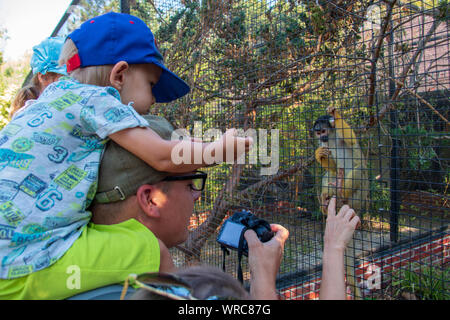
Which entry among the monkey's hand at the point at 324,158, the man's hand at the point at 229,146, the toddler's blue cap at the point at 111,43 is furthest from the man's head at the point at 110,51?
the monkey's hand at the point at 324,158

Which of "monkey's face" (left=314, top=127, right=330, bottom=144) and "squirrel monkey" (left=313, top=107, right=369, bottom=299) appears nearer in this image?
"squirrel monkey" (left=313, top=107, right=369, bottom=299)

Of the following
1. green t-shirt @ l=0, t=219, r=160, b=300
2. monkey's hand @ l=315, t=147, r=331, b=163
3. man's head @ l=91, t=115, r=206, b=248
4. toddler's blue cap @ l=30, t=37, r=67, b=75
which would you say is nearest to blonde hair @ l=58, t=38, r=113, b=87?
man's head @ l=91, t=115, r=206, b=248

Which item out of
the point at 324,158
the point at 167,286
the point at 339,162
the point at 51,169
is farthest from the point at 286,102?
the point at 167,286

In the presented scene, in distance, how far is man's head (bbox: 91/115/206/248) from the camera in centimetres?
83

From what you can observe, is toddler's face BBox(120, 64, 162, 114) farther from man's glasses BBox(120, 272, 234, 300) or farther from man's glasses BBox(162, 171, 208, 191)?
man's glasses BBox(120, 272, 234, 300)

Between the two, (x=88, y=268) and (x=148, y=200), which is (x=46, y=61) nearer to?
(x=148, y=200)

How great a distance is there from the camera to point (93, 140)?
832mm

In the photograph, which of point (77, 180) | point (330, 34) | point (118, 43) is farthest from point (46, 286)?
point (330, 34)

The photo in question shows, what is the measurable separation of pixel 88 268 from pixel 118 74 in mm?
558

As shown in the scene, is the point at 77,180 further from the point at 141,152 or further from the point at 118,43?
the point at 118,43

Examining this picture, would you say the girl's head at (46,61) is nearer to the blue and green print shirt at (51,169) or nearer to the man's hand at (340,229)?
the blue and green print shirt at (51,169)

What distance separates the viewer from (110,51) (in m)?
0.90

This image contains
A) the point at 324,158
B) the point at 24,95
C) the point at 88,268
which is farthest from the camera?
the point at 324,158
